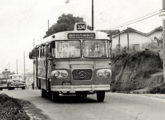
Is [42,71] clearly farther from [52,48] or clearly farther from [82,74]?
[82,74]

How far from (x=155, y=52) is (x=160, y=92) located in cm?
1102

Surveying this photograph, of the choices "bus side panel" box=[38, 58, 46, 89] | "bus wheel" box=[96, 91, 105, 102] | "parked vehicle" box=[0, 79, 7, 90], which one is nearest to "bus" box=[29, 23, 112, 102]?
"bus wheel" box=[96, 91, 105, 102]

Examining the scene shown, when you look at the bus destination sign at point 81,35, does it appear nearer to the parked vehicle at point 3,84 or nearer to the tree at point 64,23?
the parked vehicle at point 3,84

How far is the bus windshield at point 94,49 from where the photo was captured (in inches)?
829

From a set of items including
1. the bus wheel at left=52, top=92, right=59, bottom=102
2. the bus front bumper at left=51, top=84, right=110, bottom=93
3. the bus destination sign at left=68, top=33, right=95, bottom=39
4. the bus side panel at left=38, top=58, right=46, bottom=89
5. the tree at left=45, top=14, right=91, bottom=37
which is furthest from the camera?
the tree at left=45, top=14, right=91, bottom=37

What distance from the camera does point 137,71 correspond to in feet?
133

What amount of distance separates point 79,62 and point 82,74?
54 centimetres

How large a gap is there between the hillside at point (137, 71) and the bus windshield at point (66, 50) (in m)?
14.3

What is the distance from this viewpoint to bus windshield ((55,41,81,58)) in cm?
2078

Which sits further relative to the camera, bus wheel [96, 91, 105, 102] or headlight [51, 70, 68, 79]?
bus wheel [96, 91, 105, 102]

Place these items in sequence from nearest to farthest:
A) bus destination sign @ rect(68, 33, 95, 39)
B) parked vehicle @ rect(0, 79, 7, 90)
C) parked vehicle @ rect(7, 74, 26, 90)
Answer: bus destination sign @ rect(68, 33, 95, 39)
parked vehicle @ rect(7, 74, 26, 90)
parked vehicle @ rect(0, 79, 7, 90)

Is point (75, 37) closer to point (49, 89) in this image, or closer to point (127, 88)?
point (49, 89)

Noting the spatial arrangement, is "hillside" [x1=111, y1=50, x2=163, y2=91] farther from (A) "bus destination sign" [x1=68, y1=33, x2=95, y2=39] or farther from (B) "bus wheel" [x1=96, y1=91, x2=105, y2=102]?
(A) "bus destination sign" [x1=68, y1=33, x2=95, y2=39]

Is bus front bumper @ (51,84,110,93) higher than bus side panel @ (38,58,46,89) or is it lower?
lower
